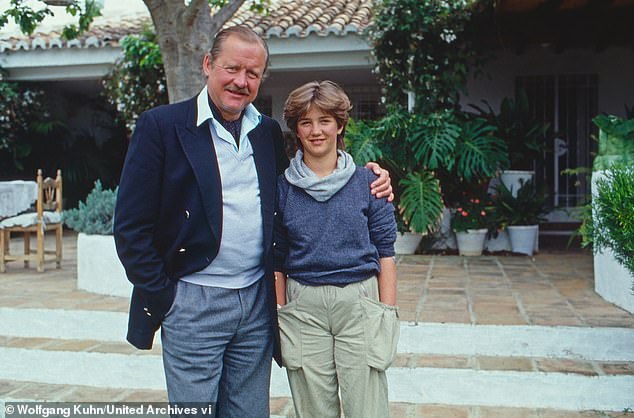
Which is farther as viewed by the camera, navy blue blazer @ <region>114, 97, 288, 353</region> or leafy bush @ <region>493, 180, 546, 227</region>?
leafy bush @ <region>493, 180, 546, 227</region>

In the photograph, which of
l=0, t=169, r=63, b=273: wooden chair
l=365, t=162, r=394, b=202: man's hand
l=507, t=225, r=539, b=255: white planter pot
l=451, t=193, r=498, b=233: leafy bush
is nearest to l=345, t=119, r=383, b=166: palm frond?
l=451, t=193, r=498, b=233: leafy bush

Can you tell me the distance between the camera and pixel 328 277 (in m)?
2.42

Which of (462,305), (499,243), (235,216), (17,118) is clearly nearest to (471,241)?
(499,243)

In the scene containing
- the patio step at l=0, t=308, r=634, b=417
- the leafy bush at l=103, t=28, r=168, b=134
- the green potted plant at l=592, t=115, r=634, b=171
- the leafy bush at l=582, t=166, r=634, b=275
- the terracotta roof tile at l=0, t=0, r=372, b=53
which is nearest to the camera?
the leafy bush at l=582, t=166, r=634, b=275

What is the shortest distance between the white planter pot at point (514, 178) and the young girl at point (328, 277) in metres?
6.52

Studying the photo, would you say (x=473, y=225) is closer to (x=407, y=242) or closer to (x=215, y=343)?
(x=407, y=242)

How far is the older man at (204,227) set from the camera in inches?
86.7

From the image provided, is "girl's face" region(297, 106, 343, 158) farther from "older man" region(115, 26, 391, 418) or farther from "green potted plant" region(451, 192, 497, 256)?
"green potted plant" region(451, 192, 497, 256)

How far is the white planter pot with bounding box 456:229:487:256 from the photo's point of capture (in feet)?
26.4

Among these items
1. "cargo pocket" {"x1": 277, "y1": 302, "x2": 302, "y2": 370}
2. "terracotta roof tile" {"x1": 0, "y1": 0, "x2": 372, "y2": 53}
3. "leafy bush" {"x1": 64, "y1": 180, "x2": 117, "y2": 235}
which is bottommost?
"cargo pocket" {"x1": 277, "y1": 302, "x2": 302, "y2": 370}

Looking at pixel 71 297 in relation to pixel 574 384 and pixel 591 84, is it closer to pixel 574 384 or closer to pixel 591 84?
pixel 574 384

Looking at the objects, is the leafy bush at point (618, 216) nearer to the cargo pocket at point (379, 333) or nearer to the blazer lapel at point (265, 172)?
the cargo pocket at point (379, 333)

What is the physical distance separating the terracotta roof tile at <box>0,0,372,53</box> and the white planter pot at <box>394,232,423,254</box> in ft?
10.2

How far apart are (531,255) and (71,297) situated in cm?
513
